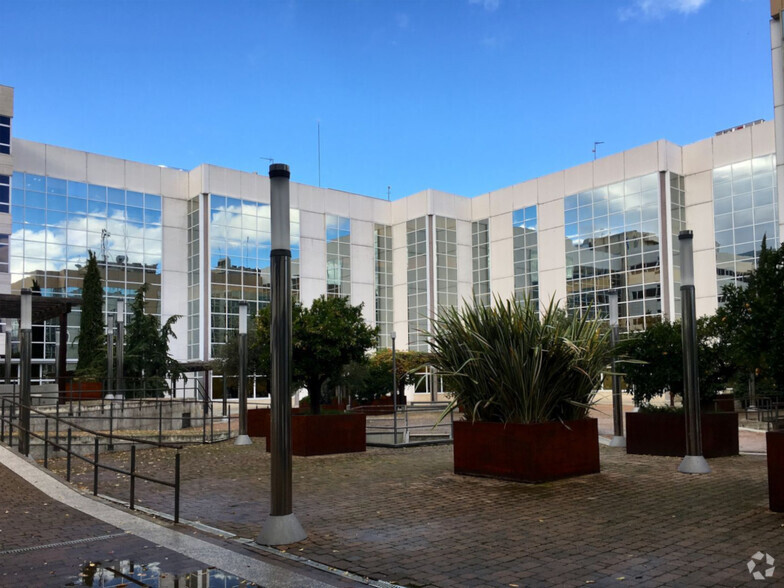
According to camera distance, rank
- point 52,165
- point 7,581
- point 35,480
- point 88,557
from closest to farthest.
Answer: point 7,581, point 88,557, point 35,480, point 52,165

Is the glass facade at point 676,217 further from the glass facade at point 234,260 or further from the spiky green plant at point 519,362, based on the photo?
the spiky green plant at point 519,362

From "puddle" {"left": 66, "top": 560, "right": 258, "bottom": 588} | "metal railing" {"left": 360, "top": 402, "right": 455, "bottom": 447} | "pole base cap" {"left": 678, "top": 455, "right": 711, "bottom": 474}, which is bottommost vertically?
"metal railing" {"left": 360, "top": 402, "right": 455, "bottom": 447}

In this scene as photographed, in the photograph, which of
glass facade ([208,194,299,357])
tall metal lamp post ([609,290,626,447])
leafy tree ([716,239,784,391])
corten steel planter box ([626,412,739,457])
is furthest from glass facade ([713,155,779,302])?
leafy tree ([716,239,784,391])

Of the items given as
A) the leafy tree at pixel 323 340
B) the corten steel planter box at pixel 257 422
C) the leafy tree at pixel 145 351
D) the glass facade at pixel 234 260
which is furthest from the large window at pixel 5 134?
the leafy tree at pixel 323 340

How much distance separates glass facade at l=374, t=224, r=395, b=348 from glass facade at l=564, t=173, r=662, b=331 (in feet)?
45.6

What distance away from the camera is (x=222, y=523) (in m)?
7.72

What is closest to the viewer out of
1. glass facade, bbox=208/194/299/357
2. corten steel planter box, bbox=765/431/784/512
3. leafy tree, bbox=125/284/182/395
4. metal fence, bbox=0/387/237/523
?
corten steel planter box, bbox=765/431/784/512

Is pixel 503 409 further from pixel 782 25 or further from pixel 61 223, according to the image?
pixel 61 223

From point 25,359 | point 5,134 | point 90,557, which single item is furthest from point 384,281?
point 90,557

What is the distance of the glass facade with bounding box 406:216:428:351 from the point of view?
167ft

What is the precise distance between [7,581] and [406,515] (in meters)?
4.03

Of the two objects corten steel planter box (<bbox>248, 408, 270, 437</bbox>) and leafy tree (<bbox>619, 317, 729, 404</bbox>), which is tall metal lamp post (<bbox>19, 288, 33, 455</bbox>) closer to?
corten steel planter box (<bbox>248, 408, 270, 437</bbox>)

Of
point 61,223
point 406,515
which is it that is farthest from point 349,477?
point 61,223

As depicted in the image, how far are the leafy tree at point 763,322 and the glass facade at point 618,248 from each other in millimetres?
28762
